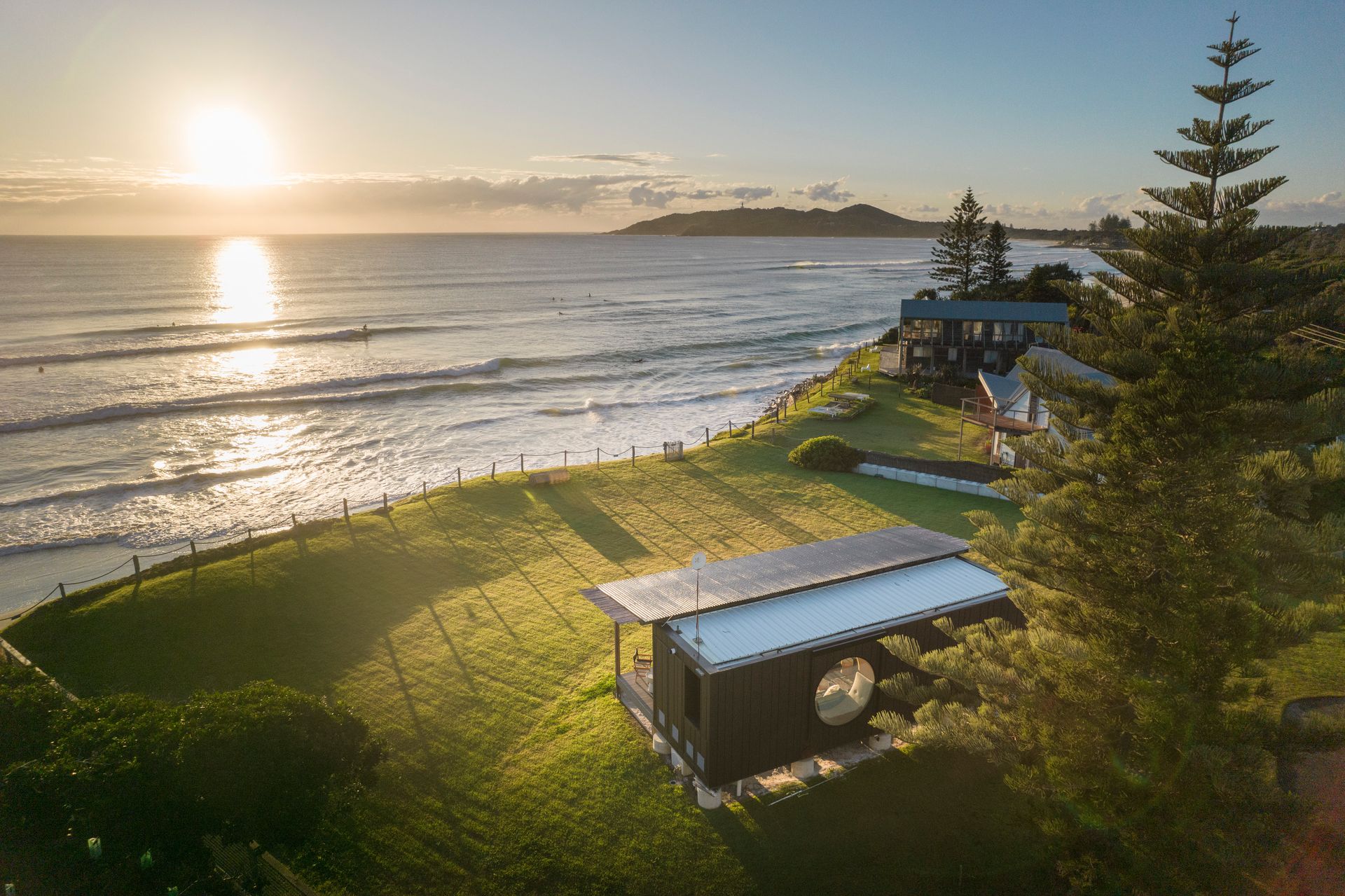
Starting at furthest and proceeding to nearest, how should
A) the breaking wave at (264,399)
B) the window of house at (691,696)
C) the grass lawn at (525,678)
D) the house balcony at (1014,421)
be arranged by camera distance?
the breaking wave at (264,399) → the house balcony at (1014,421) → the window of house at (691,696) → the grass lawn at (525,678)

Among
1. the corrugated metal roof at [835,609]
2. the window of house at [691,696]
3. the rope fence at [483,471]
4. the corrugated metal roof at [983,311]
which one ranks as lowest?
the rope fence at [483,471]

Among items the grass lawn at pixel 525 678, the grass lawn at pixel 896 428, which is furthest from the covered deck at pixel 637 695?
the grass lawn at pixel 896 428

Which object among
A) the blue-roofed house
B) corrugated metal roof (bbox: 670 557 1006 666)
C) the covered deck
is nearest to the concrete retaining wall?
corrugated metal roof (bbox: 670 557 1006 666)

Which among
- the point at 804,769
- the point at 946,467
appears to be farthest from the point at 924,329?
the point at 804,769

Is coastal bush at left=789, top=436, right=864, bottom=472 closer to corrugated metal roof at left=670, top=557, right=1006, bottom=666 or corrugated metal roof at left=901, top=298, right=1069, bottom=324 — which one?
corrugated metal roof at left=670, top=557, right=1006, bottom=666

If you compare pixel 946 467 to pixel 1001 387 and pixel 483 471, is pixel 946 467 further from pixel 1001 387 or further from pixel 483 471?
pixel 483 471

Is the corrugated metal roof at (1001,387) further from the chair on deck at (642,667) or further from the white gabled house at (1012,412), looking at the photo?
the chair on deck at (642,667)

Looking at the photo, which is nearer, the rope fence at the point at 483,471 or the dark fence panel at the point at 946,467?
the rope fence at the point at 483,471
